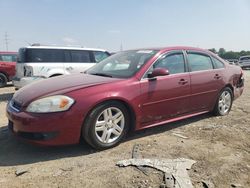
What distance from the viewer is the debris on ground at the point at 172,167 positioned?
3.27 metres

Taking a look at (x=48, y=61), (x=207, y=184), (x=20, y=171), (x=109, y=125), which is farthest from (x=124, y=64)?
(x=48, y=61)

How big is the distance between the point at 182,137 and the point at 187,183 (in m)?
1.63

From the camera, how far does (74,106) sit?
12.9ft

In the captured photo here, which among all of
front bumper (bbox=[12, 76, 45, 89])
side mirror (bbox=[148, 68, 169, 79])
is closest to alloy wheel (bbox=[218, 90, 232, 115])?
side mirror (bbox=[148, 68, 169, 79])

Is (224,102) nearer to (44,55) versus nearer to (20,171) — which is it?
(20,171)

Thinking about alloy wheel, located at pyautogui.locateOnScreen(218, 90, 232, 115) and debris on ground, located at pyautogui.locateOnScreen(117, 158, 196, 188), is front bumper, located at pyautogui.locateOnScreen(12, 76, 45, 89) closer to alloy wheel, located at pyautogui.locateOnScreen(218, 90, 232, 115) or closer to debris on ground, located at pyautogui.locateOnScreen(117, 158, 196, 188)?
alloy wheel, located at pyautogui.locateOnScreen(218, 90, 232, 115)

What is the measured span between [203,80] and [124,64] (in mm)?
1569

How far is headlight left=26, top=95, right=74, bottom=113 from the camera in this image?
12.8 ft

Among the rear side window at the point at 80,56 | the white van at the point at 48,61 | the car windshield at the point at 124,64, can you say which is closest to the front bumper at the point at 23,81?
the white van at the point at 48,61

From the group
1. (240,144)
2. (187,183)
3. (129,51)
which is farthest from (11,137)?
(240,144)

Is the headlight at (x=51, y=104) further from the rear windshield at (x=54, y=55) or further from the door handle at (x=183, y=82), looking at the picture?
the rear windshield at (x=54, y=55)

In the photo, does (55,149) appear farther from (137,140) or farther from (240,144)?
(240,144)

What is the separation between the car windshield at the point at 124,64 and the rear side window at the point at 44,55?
4.66 meters

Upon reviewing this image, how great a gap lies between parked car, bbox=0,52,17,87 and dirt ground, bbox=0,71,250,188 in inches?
316
